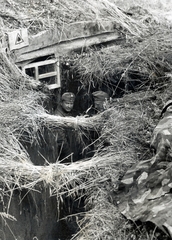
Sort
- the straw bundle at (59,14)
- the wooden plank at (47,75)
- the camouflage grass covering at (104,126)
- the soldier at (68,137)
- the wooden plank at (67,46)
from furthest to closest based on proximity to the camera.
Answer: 1. the straw bundle at (59,14)
2. the wooden plank at (47,75)
3. the wooden plank at (67,46)
4. the soldier at (68,137)
5. the camouflage grass covering at (104,126)

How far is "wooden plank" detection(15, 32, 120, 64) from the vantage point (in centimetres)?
645

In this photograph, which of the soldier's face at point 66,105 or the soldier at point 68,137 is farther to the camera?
the soldier's face at point 66,105

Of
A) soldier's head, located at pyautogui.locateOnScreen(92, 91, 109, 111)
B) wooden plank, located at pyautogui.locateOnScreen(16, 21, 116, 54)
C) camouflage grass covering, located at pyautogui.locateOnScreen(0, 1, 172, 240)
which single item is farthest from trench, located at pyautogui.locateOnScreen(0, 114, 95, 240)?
wooden plank, located at pyautogui.locateOnScreen(16, 21, 116, 54)

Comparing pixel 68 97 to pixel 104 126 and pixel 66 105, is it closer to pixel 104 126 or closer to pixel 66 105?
pixel 66 105

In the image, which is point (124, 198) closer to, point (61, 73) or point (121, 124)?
point (121, 124)

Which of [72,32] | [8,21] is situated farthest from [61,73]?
[8,21]

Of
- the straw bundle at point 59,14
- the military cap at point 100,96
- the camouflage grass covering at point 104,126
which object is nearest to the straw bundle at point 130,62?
the camouflage grass covering at point 104,126

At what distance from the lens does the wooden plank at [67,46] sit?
6.45 m

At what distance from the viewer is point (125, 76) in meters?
6.64

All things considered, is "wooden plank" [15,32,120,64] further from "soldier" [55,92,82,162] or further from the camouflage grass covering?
"soldier" [55,92,82,162]

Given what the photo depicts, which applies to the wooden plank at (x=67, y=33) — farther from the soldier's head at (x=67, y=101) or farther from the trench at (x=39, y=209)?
the trench at (x=39, y=209)

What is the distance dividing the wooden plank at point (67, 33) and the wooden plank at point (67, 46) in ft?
0.20

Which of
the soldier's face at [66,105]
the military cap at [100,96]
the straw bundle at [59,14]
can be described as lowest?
the soldier's face at [66,105]

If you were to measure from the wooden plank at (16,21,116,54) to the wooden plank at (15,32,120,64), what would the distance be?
0.06 m
